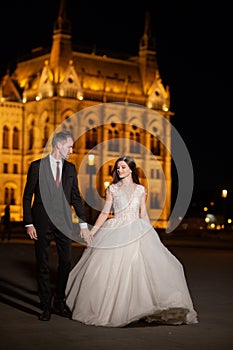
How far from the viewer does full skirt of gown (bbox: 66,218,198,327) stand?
10.7m

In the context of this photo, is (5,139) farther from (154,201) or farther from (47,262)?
(47,262)

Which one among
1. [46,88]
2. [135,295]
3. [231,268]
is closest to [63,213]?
[135,295]

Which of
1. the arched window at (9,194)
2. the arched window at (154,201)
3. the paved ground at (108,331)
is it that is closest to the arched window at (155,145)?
the arched window at (154,201)

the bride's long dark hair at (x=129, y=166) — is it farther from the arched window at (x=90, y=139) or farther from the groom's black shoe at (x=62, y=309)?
the arched window at (x=90, y=139)

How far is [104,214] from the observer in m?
11.4

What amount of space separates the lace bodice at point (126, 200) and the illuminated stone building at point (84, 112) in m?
85.8

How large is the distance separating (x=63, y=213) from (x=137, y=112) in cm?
9685

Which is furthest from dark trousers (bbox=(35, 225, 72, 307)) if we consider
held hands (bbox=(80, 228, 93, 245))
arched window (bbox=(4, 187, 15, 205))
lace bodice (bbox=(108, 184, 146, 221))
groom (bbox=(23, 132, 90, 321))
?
arched window (bbox=(4, 187, 15, 205))

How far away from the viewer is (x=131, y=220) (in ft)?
38.0

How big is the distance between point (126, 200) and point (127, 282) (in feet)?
3.68

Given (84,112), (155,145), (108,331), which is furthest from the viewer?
(155,145)

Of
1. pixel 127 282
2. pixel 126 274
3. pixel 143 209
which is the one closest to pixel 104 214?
pixel 143 209

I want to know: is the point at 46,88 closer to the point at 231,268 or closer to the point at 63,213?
the point at 231,268

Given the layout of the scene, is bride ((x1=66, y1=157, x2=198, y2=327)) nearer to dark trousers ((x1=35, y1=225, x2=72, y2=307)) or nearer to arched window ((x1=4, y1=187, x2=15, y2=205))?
dark trousers ((x1=35, y1=225, x2=72, y2=307))
